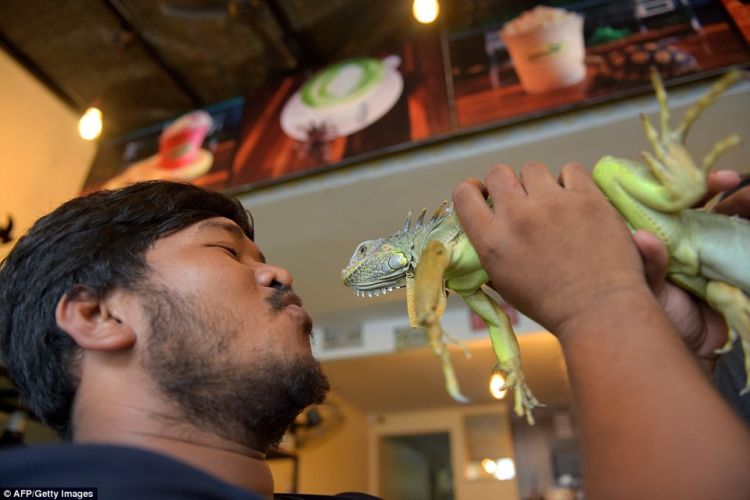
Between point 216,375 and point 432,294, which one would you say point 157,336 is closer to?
point 216,375

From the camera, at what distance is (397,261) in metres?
1.18

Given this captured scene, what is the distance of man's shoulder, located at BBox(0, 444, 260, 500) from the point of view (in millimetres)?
576

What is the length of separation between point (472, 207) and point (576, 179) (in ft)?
0.60

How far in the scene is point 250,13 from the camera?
3205mm

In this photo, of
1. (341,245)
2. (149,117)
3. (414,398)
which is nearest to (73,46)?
(149,117)

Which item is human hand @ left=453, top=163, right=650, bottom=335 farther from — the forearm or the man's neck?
the man's neck

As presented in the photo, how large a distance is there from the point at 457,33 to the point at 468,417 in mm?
5617

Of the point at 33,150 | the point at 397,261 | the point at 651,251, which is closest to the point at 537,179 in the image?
the point at 651,251

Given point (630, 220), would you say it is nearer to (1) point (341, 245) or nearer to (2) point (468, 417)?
(1) point (341, 245)

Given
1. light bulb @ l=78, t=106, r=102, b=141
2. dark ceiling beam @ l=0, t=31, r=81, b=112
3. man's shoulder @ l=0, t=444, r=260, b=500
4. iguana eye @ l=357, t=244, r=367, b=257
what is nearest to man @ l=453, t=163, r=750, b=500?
iguana eye @ l=357, t=244, r=367, b=257

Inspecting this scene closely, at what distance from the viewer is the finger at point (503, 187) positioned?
85cm

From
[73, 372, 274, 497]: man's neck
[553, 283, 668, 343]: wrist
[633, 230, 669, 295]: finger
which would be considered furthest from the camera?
[73, 372, 274, 497]: man's neck

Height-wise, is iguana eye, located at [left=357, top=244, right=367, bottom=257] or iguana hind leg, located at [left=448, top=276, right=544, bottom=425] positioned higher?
iguana eye, located at [left=357, top=244, right=367, bottom=257]

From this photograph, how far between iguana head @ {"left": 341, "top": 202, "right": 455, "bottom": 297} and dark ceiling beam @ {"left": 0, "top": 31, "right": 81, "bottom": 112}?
3.49m
